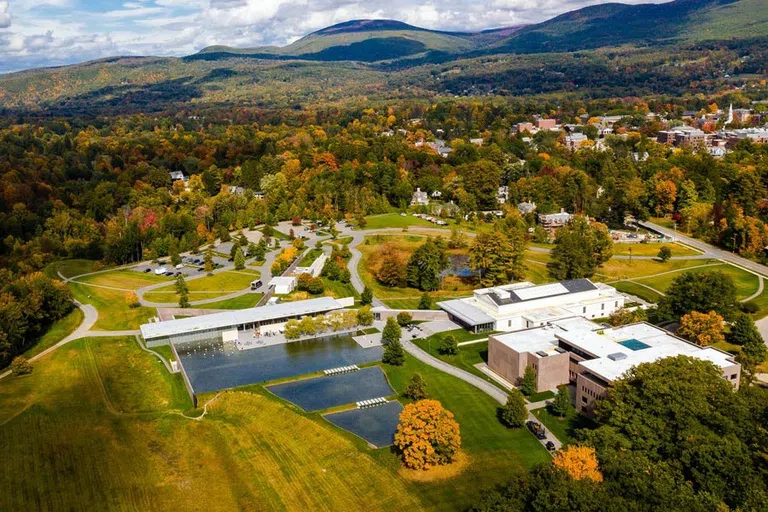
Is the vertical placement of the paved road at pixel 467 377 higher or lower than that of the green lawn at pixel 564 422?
lower

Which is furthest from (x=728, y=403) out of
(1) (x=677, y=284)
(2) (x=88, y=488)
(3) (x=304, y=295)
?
(3) (x=304, y=295)

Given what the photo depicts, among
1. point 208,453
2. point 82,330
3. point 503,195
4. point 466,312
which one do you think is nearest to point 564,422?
point 466,312

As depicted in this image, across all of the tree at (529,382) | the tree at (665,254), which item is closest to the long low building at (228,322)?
the tree at (529,382)

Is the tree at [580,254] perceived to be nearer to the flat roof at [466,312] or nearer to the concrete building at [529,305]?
the concrete building at [529,305]

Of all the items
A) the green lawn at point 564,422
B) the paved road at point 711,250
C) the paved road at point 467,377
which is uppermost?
the green lawn at point 564,422

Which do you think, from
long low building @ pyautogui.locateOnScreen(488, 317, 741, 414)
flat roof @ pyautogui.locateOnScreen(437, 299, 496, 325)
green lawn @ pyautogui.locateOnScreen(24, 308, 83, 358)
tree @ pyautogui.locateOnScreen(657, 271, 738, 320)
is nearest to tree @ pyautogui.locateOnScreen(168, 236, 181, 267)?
green lawn @ pyautogui.locateOnScreen(24, 308, 83, 358)

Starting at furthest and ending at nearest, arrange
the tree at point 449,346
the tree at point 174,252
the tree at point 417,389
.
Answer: the tree at point 174,252 < the tree at point 449,346 < the tree at point 417,389
